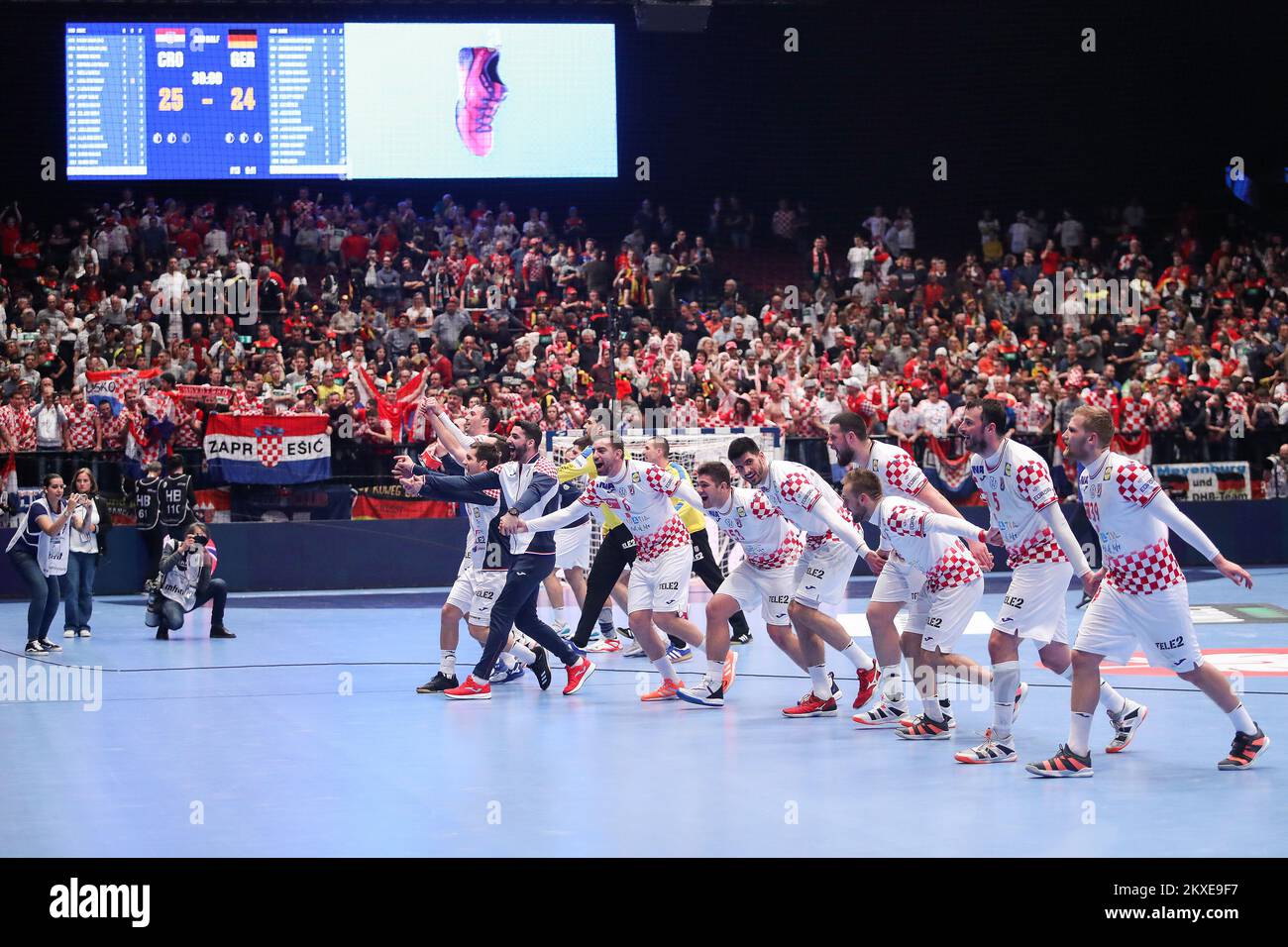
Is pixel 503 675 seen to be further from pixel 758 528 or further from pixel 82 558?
pixel 82 558

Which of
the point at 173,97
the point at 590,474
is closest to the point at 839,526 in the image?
the point at 590,474

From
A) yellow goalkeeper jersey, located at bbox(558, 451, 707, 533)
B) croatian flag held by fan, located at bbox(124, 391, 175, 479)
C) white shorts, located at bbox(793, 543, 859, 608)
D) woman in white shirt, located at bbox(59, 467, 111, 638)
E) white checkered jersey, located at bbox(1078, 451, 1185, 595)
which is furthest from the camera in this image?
croatian flag held by fan, located at bbox(124, 391, 175, 479)

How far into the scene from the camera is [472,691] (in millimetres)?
11383

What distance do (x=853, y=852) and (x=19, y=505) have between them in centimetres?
1501

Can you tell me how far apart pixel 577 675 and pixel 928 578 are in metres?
3.33

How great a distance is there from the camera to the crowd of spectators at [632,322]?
811 inches

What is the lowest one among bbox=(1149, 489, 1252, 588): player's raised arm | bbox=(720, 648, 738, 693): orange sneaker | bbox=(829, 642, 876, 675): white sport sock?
bbox=(720, 648, 738, 693): orange sneaker

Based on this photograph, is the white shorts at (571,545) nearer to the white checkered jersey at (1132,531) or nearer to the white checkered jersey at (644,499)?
the white checkered jersey at (644,499)

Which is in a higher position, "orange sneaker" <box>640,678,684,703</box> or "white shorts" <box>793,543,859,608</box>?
"white shorts" <box>793,543,859,608</box>

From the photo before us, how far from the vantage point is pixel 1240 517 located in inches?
846

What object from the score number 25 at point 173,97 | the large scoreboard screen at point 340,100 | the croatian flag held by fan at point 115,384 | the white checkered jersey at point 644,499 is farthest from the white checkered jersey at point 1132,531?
the score number 25 at point 173,97

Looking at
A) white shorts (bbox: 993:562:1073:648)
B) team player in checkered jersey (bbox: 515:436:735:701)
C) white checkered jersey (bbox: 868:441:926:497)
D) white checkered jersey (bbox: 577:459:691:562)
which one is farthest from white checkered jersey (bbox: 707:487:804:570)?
white shorts (bbox: 993:562:1073:648)

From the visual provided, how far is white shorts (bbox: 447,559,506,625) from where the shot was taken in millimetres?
11602

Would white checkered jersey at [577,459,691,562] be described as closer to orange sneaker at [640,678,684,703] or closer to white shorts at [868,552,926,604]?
orange sneaker at [640,678,684,703]
